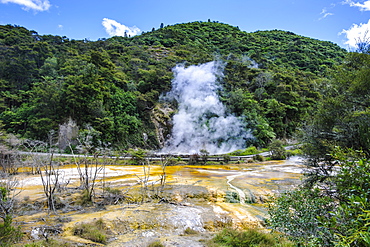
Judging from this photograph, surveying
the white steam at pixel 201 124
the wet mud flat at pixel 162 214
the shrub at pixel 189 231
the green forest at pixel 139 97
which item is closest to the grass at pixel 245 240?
the wet mud flat at pixel 162 214

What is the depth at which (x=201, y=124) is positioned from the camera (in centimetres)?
2988

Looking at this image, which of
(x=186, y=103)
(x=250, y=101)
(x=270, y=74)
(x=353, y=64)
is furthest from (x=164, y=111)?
(x=353, y=64)

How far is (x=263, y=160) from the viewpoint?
23.9m

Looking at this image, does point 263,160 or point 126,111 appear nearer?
point 263,160

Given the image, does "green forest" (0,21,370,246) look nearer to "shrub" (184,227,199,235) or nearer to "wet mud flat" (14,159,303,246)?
"wet mud flat" (14,159,303,246)

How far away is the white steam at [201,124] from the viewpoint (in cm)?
2844

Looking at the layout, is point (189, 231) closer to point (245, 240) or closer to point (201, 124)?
point (245, 240)

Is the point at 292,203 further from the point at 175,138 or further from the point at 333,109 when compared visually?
the point at 175,138

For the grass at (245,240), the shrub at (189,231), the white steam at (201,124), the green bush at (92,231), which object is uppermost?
the white steam at (201,124)

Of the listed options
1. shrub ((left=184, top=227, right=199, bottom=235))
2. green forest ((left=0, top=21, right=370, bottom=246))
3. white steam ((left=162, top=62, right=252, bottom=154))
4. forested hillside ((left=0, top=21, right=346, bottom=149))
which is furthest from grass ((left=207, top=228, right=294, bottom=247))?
white steam ((left=162, top=62, right=252, bottom=154))

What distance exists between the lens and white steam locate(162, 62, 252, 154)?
28.4 meters

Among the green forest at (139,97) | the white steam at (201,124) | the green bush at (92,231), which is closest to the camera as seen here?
the green bush at (92,231)

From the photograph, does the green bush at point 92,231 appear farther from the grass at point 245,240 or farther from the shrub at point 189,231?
the grass at point 245,240

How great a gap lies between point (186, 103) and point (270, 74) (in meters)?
18.4
